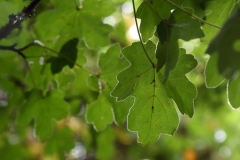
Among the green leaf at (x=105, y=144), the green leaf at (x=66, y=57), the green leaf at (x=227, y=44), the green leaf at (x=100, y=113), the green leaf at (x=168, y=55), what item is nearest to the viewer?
the green leaf at (x=227, y=44)

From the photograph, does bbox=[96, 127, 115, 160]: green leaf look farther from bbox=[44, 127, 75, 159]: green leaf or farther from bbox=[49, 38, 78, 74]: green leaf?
bbox=[49, 38, 78, 74]: green leaf

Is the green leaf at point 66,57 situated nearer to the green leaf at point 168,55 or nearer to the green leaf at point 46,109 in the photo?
the green leaf at point 46,109

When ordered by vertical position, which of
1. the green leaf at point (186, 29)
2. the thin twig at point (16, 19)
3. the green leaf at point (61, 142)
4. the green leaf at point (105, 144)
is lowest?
the green leaf at point (105, 144)

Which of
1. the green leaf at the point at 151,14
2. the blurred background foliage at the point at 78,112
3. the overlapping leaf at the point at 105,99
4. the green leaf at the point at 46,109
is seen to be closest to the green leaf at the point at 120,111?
the overlapping leaf at the point at 105,99

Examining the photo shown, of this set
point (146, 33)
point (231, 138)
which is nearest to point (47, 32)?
point (146, 33)

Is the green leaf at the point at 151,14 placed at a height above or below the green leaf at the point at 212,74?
above

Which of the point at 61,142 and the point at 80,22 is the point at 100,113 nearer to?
the point at 80,22

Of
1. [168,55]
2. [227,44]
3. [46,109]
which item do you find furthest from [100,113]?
[227,44]

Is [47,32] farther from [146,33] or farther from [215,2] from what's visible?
[215,2]

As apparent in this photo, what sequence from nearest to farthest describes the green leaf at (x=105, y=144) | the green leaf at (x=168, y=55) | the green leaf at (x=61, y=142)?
1. the green leaf at (x=168, y=55)
2. the green leaf at (x=61, y=142)
3. the green leaf at (x=105, y=144)
